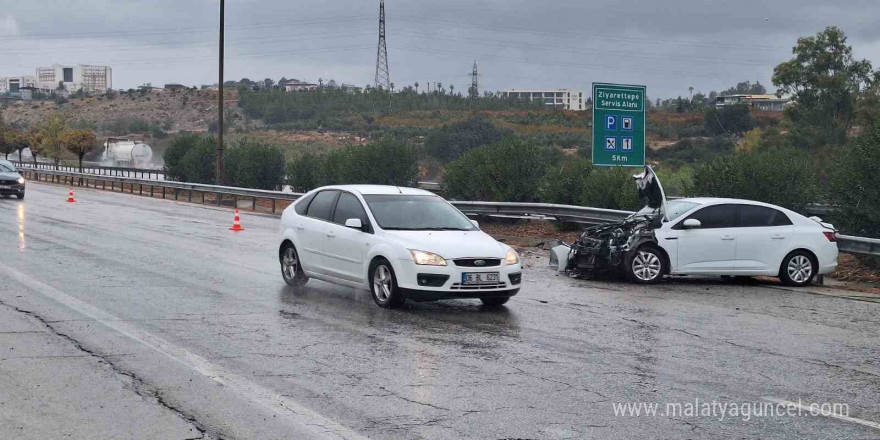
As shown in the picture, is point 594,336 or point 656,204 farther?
point 656,204

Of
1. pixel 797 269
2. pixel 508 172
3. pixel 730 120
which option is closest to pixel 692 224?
pixel 797 269

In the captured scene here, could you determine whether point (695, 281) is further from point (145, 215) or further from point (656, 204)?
point (145, 215)

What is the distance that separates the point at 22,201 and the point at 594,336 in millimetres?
30910

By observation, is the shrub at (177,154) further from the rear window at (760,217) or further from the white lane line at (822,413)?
the white lane line at (822,413)

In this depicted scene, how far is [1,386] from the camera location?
764 centimetres

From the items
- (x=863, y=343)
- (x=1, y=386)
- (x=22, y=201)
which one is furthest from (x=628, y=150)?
(x=22, y=201)

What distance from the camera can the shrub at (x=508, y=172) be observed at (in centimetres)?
2922

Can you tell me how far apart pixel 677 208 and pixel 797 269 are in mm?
2165

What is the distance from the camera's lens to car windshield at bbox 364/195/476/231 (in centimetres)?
1268

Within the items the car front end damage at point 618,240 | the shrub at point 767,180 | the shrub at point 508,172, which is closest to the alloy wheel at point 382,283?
the car front end damage at point 618,240

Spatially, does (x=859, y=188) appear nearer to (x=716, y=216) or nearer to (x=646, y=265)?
(x=716, y=216)

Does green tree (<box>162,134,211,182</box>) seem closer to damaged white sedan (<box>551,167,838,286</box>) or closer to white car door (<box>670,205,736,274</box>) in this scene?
damaged white sedan (<box>551,167,838,286</box>)

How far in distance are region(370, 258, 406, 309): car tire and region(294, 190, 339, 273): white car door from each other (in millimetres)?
1353

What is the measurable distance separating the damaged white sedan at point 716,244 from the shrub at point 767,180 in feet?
20.5
